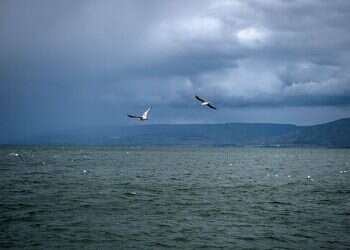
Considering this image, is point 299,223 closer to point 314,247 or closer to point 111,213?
point 314,247

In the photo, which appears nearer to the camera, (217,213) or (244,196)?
(217,213)

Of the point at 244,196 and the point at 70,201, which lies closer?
the point at 70,201

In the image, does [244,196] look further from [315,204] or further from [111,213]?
[111,213]

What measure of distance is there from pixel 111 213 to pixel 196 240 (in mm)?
11362

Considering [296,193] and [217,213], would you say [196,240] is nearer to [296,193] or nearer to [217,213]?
[217,213]

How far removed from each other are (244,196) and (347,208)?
1284cm

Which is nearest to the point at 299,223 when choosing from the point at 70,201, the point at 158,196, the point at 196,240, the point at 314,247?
the point at 314,247

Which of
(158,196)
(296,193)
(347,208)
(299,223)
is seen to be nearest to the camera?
(299,223)

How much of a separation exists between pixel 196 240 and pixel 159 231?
3535 mm

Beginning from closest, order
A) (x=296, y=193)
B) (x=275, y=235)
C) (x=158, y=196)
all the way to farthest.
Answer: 1. (x=275, y=235)
2. (x=158, y=196)
3. (x=296, y=193)

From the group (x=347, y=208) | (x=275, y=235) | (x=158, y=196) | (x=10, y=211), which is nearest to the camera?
(x=275, y=235)

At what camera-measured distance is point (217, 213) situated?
136ft

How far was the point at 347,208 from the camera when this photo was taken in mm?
44844

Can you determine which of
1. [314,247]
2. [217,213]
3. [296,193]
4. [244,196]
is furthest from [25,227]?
[296,193]
